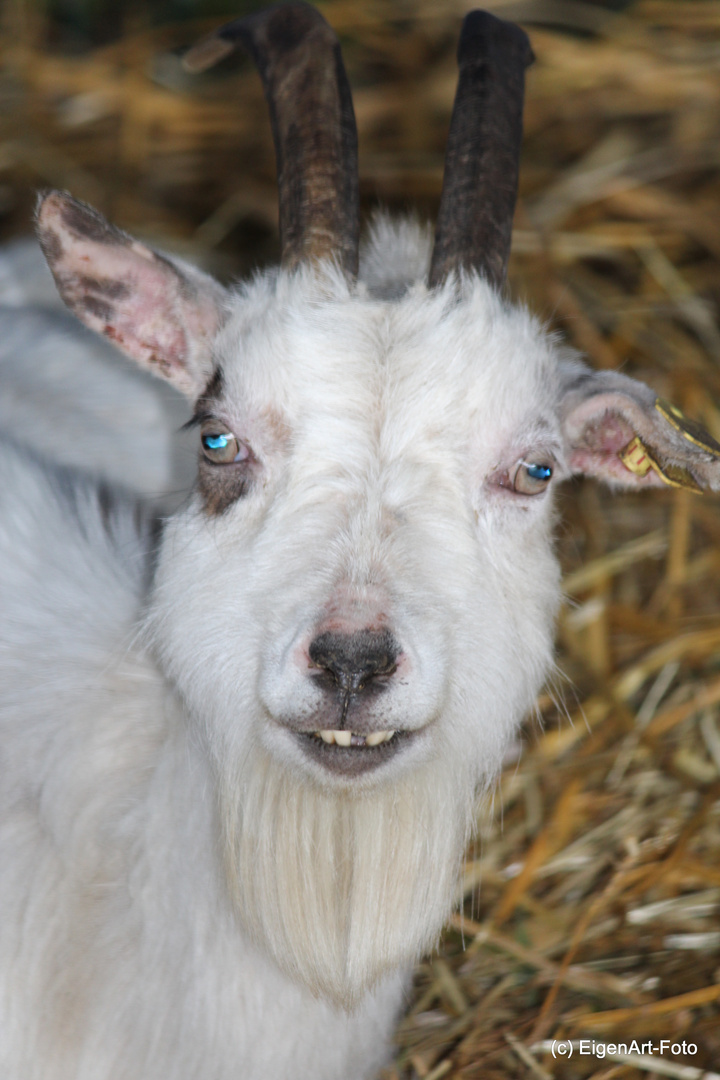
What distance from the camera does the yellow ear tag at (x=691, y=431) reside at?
2412 millimetres

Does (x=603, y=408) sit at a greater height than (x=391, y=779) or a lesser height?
greater

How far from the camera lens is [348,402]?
2.28 meters

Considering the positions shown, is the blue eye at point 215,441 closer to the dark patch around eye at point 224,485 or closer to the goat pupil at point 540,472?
the dark patch around eye at point 224,485

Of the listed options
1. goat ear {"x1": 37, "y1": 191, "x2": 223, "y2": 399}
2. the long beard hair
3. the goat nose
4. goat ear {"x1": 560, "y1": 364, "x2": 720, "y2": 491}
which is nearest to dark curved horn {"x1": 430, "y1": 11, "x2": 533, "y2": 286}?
goat ear {"x1": 560, "y1": 364, "x2": 720, "y2": 491}

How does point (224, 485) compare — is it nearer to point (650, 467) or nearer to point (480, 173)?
point (480, 173)

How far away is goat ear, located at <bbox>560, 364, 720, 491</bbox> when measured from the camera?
2.48m

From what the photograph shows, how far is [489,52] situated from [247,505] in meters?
1.18

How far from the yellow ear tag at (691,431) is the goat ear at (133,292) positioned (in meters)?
1.04

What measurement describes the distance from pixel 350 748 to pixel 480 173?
4.27 ft

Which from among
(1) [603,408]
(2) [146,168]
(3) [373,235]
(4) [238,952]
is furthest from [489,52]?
(2) [146,168]

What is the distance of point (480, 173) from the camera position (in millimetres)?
2520

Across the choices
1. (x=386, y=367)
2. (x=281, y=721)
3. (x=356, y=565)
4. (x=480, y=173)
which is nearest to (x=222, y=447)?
(x=386, y=367)

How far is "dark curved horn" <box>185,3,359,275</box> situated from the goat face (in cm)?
1

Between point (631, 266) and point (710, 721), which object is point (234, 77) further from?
point (710, 721)
